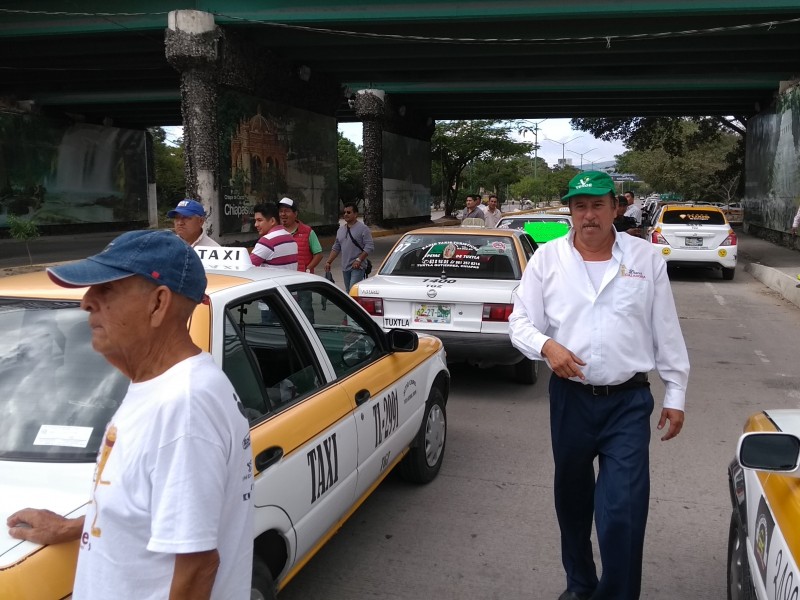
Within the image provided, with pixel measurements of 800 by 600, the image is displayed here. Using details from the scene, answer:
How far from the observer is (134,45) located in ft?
63.2

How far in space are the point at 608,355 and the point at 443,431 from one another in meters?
2.31

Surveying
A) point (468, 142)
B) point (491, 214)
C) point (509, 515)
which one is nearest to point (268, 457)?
point (509, 515)

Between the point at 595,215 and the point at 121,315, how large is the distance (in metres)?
1.98

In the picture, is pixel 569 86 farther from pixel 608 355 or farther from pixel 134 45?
pixel 608 355

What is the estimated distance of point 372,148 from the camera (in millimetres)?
27688

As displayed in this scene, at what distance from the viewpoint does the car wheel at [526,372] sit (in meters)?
7.15

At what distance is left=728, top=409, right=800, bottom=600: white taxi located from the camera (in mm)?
1966

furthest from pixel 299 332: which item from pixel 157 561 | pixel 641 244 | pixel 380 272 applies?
pixel 380 272

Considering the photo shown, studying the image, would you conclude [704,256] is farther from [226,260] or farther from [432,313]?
[226,260]

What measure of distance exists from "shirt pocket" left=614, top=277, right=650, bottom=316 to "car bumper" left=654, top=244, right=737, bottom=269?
13.5 meters

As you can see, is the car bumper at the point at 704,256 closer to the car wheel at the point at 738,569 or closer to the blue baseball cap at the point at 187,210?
the blue baseball cap at the point at 187,210

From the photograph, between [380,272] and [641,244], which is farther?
[380,272]

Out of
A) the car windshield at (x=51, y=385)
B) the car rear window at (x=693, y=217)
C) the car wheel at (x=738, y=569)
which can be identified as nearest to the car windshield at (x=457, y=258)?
the car wheel at (x=738, y=569)

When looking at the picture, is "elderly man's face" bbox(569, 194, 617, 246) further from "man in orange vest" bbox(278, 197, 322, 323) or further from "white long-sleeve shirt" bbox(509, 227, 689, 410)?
"man in orange vest" bbox(278, 197, 322, 323)
